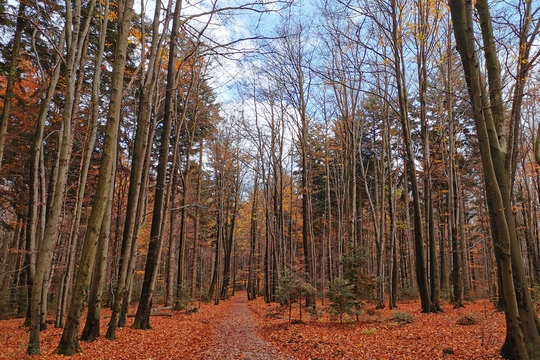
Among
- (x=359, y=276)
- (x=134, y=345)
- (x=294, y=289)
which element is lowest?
(x=134, y=345)

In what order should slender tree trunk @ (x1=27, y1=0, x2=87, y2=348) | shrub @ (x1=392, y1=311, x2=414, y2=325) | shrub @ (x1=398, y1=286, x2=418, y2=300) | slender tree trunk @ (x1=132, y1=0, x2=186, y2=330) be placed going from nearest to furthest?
slender tree trunk @ (x1=27, y1=0, x2=87, y2=348)
shrub @ (x1=392, y1=311, x2=414, y2=325)
slender tree trunk @ (x1=132, y1=0, x2=186, y2=330)
shrub @ (x1=398, y1=286, x2=418, y2=300)

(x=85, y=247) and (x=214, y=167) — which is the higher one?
(x=214, y=167)

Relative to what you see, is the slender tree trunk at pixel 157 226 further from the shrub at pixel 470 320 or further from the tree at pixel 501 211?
the shrub at pixel 470 320

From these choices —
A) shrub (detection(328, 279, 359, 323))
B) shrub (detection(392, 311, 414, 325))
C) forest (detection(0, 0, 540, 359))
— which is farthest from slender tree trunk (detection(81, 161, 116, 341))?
shrub (detection(392, 311, 414, 325))

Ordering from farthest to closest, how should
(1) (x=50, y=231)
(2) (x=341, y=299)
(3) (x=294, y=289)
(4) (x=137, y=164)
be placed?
(3) (x=294, y=289) < (2) (x=341, y=299) < (4) (x=137, y=164) < (1) (x=50, y=231)

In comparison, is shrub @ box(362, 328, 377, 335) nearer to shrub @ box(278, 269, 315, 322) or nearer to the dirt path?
shrub @ box(278, 269, 315, 322)

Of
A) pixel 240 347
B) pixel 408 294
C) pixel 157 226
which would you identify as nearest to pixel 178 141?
pixel 157 226

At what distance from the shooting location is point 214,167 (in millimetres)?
25125

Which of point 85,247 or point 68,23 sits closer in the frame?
point 85,247

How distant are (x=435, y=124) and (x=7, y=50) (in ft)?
71.1

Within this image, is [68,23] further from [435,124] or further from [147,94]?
[435,124]

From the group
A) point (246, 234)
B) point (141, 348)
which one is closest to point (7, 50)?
point (141, 348)

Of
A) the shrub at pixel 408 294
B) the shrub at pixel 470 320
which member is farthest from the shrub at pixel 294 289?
the shrub at pixel 408 294

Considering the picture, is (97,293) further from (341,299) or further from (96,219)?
(341,299)
